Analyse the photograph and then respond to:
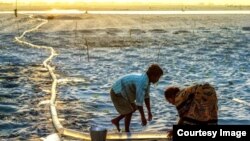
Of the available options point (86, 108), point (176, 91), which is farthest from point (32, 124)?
point (176, 91)

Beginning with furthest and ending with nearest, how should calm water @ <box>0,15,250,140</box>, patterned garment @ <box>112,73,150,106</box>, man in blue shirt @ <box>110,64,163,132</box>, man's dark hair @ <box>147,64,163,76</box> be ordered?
calm water @ <box>0,15,250,140</box> → patterned garment @ <box>112,73,150,106</box> → man in blue shirt @ <box>110,64,163,132</box> → man's dark hair @ <box>147,64,163,76</box>

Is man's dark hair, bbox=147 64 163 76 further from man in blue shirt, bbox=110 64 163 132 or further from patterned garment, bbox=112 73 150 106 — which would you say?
patterned garment, bbox=112 73 150 106

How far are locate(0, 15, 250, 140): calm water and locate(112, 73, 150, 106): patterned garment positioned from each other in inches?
93.5

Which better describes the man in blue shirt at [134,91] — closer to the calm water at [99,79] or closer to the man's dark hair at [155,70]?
the man's dark hair at [155,70]

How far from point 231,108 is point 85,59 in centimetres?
1293

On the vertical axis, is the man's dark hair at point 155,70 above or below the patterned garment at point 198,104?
above

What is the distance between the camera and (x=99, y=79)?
1820 cm

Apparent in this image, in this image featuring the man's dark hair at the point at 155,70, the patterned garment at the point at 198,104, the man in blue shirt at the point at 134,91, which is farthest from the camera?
the man in blue shirt at the point at 134,91

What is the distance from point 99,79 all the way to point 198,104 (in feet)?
38.6

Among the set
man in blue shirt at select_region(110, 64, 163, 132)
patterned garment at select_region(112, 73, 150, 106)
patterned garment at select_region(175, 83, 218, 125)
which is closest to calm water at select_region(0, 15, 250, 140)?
man in blue shirt at select_region(110, 64, 163, 132)

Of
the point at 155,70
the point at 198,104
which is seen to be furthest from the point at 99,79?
the point at 198,104

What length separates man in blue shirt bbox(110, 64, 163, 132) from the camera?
8039mm

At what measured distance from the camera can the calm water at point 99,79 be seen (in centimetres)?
1166

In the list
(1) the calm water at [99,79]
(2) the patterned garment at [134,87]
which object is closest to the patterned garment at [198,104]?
(2) the patterned garment at [134,87]
